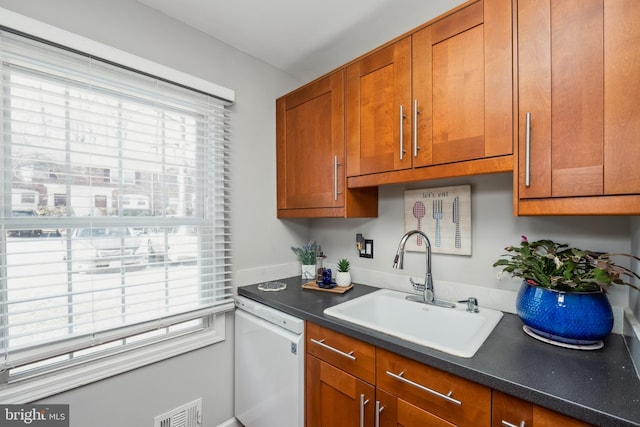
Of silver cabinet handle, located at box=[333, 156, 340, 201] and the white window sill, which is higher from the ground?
silver cabinet handle, located at box=[333, 156, 340, 201]

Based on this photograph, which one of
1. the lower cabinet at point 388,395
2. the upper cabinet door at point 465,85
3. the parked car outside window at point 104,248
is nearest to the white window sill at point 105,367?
the parked car outside window at point 104,248

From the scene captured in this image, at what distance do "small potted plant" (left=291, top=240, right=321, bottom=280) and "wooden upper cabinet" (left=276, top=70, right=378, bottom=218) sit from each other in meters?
0.30

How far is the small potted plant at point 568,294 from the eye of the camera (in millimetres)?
928

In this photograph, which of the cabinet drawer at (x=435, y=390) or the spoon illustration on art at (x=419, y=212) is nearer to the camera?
the cabinet drawer at (x=435, y=390)

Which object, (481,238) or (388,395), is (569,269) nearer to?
(481,238)

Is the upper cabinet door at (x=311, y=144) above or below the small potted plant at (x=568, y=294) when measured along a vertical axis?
above

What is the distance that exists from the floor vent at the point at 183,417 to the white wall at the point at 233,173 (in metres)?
0.03

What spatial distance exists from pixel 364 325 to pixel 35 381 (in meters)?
1.41

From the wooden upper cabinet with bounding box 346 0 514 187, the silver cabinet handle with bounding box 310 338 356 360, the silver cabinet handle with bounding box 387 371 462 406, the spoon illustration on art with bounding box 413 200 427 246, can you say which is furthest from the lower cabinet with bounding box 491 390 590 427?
the spoon illustration on art with bounding box 413 200 427 246

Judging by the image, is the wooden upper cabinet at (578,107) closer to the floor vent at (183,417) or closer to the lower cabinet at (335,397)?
the lower cabinet at (335,397)

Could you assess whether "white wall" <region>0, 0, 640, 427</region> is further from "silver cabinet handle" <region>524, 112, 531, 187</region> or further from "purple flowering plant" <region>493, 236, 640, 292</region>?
"silver cabinet handle" <region>524, 112, 531, 187</region>

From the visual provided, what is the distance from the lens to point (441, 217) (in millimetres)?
1540

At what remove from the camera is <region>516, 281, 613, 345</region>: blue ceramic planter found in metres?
0.93

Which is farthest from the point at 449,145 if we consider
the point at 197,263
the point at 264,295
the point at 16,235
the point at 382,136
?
the point at 16,235
